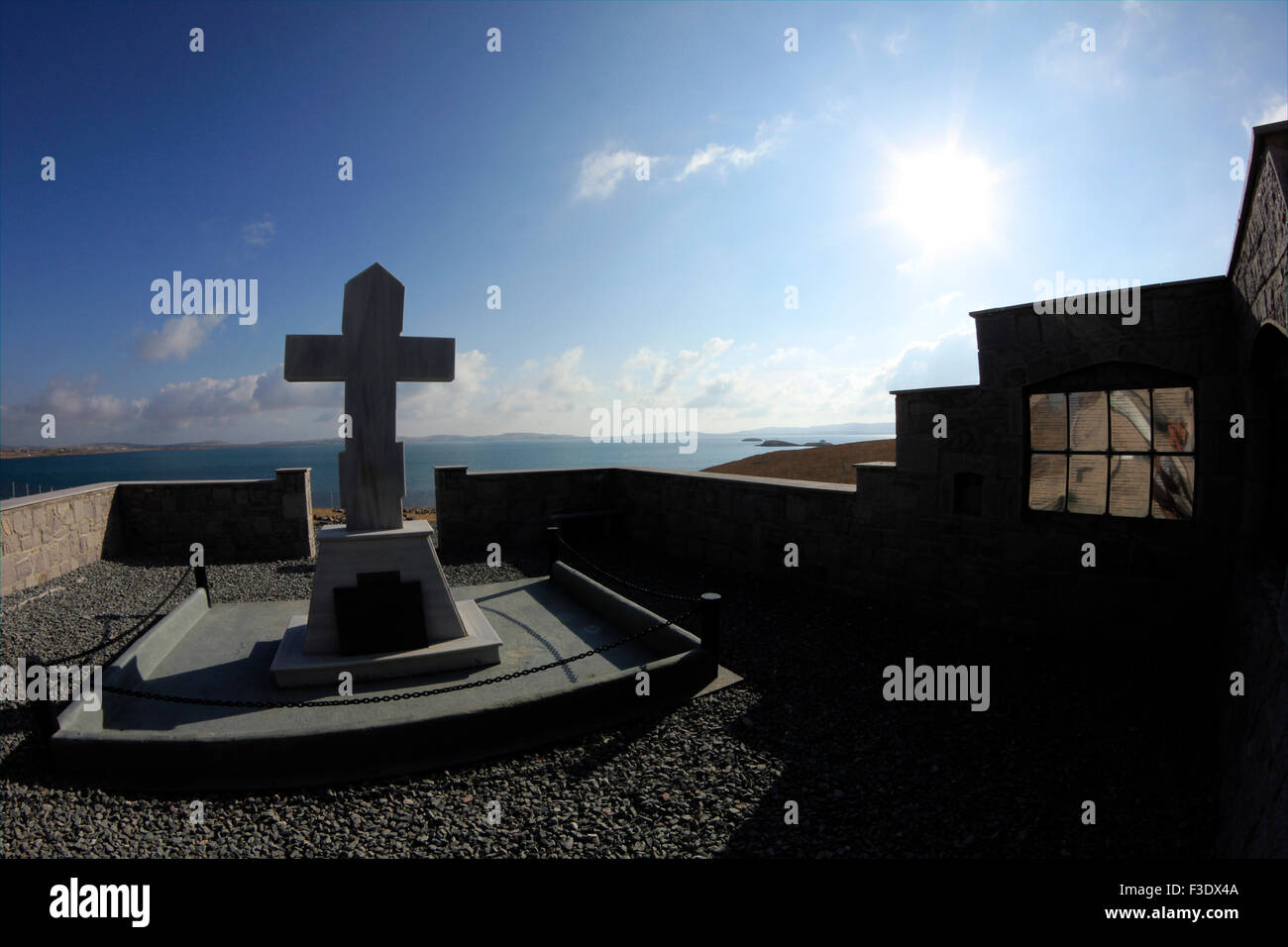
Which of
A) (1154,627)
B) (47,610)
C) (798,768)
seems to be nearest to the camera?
(798,768)

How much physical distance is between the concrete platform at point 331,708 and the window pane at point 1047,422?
3683 mm

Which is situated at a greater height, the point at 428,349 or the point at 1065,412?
the point at 428,349

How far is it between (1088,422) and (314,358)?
22.7 feet

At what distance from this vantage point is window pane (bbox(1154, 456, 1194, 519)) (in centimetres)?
506

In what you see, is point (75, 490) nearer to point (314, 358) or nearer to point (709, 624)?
point (314, 358)

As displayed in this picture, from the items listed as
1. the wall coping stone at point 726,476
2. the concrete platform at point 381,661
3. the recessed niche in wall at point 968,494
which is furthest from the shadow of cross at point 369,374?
the recessed niche in wall at point 968,494

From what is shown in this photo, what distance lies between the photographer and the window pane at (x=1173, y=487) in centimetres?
506
